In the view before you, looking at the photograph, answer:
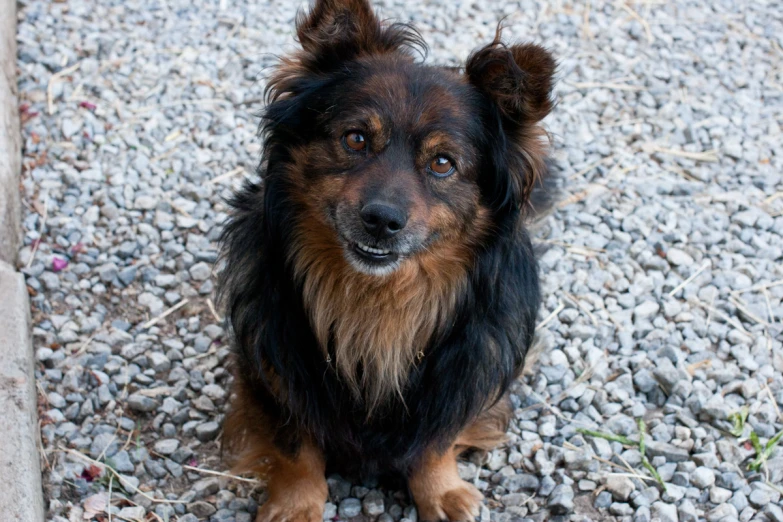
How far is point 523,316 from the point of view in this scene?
3037mm

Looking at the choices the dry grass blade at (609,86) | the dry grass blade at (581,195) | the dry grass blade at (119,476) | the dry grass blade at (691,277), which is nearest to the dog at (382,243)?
the dry grass blade at (119,476)

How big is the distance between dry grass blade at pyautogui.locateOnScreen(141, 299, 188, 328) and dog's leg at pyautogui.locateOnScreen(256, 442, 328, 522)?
3.36ft

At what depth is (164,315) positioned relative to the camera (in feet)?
12.9

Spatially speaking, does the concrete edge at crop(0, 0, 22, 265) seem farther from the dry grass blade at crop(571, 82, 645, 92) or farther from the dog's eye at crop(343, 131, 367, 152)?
the dry grass blade at crop(571, 82, 645, 92)

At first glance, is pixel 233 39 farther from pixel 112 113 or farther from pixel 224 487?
pixel 224 487

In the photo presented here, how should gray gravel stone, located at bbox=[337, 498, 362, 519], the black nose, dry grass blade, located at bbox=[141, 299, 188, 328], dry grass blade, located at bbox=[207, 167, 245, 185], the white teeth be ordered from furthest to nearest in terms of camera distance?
dry grass blade, located at bbox=[207, 167, 245, 185] < dry grass blade, located at bbox=[141, 299, 188, 328] < gray gravel stone, located at bbox=[337, 498, 362, 519] < the white teeth < the black nose

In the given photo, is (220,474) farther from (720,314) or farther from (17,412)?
(720,314)

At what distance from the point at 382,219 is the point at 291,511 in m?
1.16

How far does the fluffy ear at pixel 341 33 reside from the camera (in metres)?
2.87

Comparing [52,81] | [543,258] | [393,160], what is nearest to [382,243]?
[393,160]

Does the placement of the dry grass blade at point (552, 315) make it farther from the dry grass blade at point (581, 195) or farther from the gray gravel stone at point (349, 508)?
the gray gravel stone at point (349, 508)

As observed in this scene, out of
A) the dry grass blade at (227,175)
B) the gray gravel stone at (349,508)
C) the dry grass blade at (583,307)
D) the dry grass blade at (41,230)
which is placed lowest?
the gray gravel stone at (349,508)

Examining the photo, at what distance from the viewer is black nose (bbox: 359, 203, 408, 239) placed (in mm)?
2639

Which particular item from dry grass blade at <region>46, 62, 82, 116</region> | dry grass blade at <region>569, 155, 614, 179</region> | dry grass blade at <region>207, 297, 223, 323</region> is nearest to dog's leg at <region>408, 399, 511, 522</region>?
dry grass blade at <region>207, 297, 223, 323</region>
